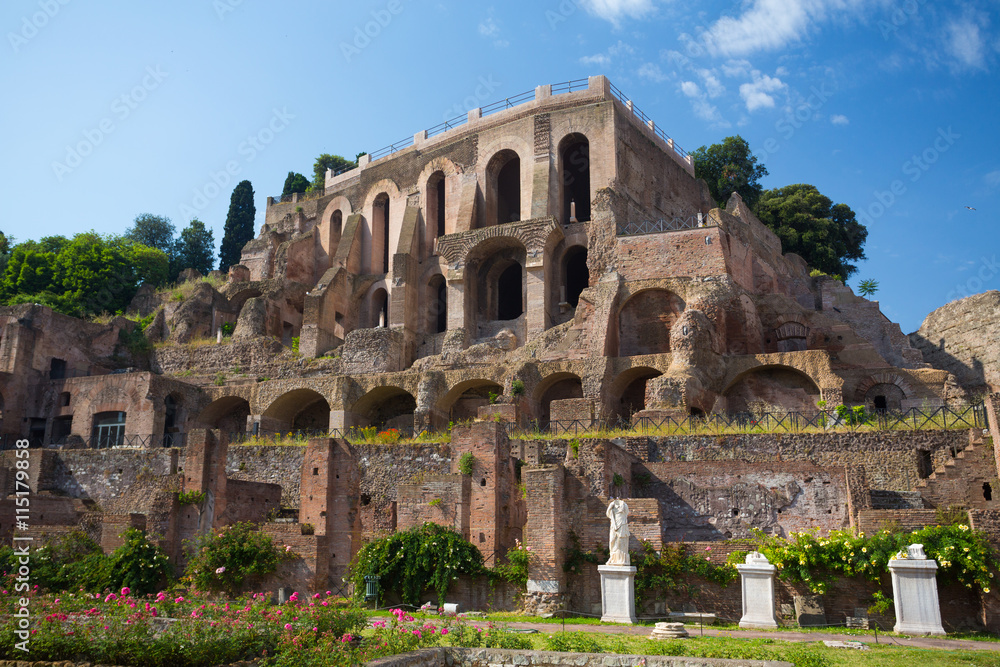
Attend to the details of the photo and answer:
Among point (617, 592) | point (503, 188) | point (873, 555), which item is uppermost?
point (503, 188)

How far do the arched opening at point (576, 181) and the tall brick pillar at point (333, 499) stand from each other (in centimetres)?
2281

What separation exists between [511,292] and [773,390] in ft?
55.2

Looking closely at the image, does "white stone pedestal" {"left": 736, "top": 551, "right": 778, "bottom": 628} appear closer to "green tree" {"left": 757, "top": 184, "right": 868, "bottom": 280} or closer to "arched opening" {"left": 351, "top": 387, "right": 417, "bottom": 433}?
"arched opening" {"left": 351, "top": 387, "right": 417, "bottom": 433}

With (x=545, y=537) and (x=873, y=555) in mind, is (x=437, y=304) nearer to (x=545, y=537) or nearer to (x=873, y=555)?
(x=545, y=537)

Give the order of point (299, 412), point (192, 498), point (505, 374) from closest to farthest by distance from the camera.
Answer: point (192, 498) → point (505, 374) → point (299, 412)

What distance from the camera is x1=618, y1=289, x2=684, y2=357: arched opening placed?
2998 centimetres

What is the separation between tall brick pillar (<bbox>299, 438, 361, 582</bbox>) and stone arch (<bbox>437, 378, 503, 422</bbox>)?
10829 millimetres

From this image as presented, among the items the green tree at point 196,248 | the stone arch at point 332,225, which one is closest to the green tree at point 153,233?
the green tree at point 196,248

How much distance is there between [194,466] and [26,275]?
30.9 meters

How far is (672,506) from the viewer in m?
19.5

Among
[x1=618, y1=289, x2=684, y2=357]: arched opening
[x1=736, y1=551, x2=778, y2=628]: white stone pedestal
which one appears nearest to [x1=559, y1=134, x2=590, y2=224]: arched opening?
[x1=618, y1=289, x2=684, y2=357]: arched opening

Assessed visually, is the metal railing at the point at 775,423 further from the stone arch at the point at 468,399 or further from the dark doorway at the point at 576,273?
the dark doorway at the point at 576,273

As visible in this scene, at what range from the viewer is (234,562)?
1817 cm

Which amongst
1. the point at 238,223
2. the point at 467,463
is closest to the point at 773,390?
the point at 467,463
